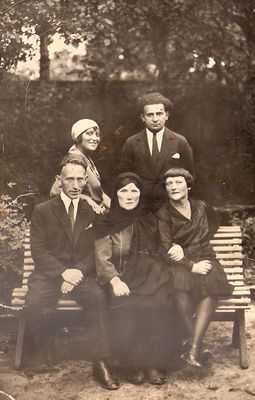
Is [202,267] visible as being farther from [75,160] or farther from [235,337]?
[75,160]

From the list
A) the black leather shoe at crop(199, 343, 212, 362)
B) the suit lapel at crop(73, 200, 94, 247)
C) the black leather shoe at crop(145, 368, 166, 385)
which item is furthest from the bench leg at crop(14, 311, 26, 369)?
the black leather shoe at crop(199, 343, 212, 362)

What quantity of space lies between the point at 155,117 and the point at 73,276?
125cm

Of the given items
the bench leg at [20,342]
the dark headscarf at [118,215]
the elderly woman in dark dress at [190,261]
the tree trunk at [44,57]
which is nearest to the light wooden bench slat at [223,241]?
the elderly woman in dark dress at [190,261]

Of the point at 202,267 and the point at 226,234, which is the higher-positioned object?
the point at 226,234

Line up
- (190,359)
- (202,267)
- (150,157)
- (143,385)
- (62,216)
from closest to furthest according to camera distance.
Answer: (143,385) → (190,359) → (202,267) → (62,216) → (150,157)

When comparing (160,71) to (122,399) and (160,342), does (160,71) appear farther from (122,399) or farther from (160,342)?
(122,399)

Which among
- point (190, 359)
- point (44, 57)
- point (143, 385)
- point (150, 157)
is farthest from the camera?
point (44, 57)

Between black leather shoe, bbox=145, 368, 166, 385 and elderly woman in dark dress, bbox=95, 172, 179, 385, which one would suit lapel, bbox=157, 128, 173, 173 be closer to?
elderly woman in dark dress, bbox=95, 172, 179, 385

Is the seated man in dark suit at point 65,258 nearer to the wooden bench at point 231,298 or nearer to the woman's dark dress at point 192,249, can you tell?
the wooden bench at point 231,298

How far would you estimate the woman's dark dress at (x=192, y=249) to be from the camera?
3.45m

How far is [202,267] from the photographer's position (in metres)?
3.48

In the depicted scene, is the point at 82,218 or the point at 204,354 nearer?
the point at 204,354

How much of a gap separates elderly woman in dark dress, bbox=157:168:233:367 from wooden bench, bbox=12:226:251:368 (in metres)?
0.09

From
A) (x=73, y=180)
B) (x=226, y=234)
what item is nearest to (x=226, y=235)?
(x=226, y=234)
